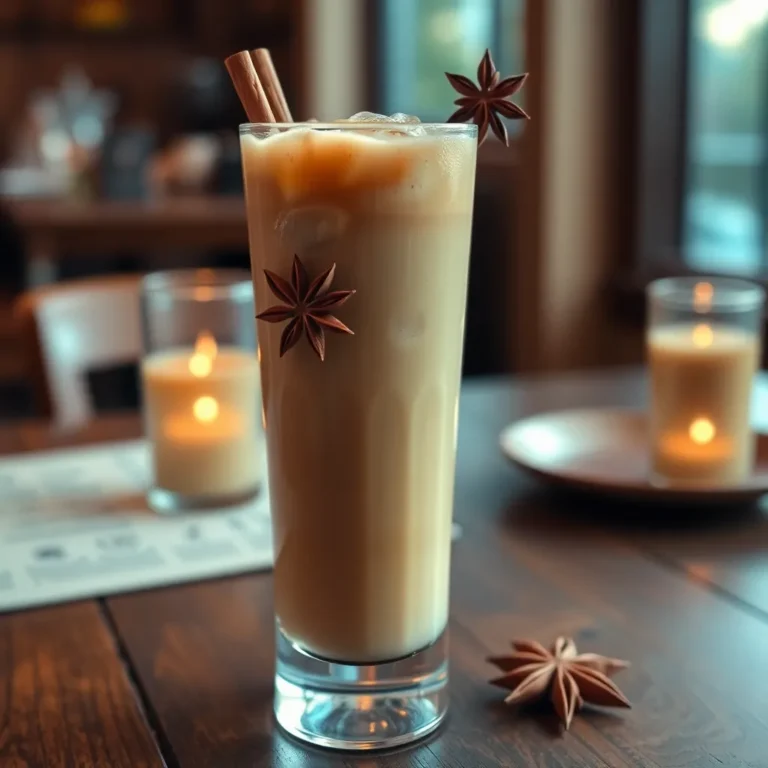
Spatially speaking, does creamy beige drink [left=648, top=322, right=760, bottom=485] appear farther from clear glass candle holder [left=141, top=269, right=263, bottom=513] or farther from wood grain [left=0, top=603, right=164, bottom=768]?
wood grain [left=0, top=603, right=164, bottom=768]

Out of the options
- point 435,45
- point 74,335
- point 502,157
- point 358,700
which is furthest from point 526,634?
point 435,45

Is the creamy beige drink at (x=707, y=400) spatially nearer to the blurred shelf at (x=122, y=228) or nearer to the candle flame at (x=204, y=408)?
the candle flame at (x=204, y=408)

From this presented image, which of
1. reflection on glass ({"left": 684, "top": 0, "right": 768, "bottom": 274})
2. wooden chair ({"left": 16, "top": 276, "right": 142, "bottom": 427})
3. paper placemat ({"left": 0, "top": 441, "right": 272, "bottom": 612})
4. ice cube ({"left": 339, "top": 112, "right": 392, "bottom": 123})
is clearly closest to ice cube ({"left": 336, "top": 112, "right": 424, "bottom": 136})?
ice cube ({"left": 339, "top": 112, "right": 392, "bottom": 123})

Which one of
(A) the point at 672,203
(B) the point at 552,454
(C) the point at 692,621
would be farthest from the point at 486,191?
(C) the point at 692,621

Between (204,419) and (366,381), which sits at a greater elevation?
(366,381)

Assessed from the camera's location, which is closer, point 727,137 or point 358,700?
point 358,700

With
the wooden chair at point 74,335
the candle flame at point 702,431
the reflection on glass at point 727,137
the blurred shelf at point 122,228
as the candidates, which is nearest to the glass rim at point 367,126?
the candle flame at point 702,431

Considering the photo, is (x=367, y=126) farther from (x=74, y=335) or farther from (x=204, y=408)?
(x=74, y=335)
